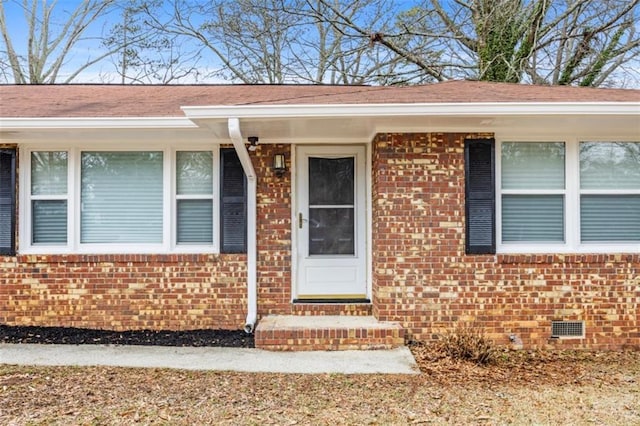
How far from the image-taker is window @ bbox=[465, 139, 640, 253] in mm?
5191

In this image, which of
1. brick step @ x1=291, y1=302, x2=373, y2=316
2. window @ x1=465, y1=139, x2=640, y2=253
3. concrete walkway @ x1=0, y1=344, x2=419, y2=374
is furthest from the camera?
brick step @ x1=291, y1=302, x2=373, y2=316

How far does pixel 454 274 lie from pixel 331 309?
151 centimetres

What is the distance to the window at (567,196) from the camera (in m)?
5.19

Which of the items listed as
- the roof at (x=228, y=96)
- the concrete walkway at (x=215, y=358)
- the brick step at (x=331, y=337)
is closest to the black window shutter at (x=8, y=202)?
the roof at (x=228, y=96)

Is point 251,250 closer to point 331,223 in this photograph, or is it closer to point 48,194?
point 331,223

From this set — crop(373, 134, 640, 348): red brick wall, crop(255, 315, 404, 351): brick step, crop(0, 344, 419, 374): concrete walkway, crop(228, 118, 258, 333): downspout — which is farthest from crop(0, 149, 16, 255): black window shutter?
crop(373, 134, 640, 348): red brick wall

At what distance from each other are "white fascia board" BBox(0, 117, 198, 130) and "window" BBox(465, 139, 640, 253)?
139 inches

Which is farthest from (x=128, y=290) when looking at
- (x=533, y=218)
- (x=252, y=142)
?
(x=533, y=218)

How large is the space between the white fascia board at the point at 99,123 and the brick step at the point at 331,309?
7.96ft

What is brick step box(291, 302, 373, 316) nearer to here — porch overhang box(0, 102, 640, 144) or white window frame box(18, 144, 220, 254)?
white window frame box(18, 144, 220, 254)

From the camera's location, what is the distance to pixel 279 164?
18.0 ft

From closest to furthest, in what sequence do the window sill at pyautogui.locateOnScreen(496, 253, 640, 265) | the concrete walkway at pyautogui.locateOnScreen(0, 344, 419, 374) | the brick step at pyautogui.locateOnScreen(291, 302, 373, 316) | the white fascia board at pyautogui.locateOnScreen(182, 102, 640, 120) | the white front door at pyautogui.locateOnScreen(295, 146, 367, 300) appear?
the concrete walkway at pyautogui.locateOnScreen(0, 344, 419, 374) < the white fascia board at pyautogui.locateOnScreen(182, 102, 640, 120) < the window sill at pyautogui.locateOnScreen(496, 253, 640, 265) < the brick step at pyautogui.locateOnScreen(291, 302, 373, 316) < the white front door at pyautogui.locateOnScreen(295, 146, 367, 300)

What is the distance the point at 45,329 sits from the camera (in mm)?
5461

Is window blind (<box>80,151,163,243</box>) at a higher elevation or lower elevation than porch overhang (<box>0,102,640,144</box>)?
lower
